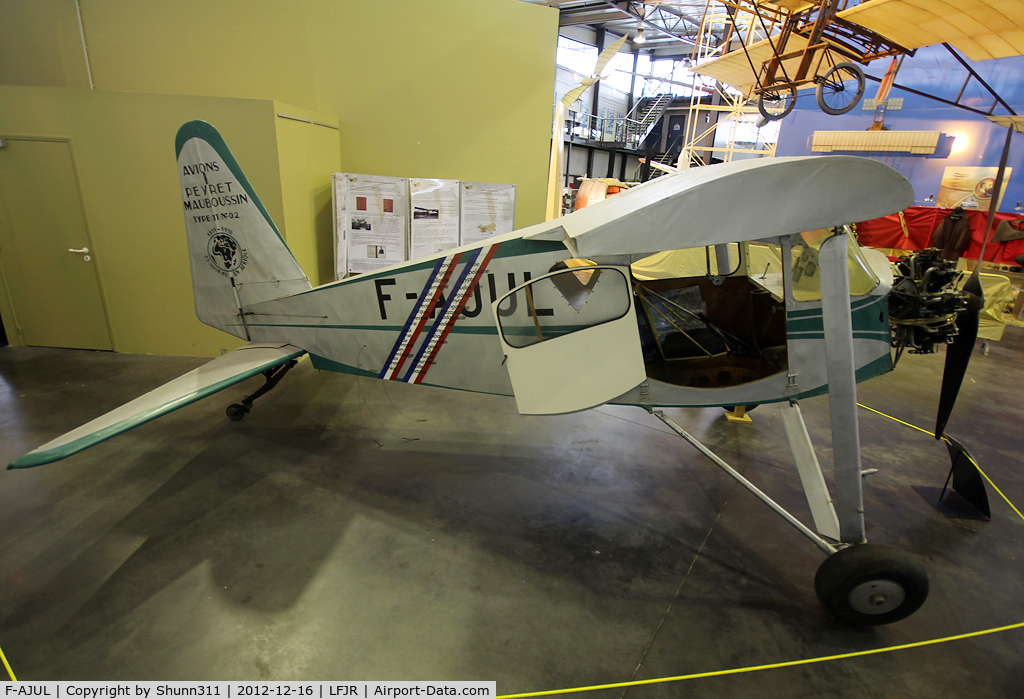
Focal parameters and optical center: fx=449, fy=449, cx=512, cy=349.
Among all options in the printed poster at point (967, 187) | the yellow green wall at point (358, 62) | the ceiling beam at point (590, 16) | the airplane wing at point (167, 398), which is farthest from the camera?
the ceiling beam at point (590, 16)

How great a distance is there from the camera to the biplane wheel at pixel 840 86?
784 cm

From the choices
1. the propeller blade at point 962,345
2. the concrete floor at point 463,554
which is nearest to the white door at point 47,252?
the concrete floor at point 463,554

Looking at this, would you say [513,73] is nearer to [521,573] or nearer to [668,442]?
[668,442]

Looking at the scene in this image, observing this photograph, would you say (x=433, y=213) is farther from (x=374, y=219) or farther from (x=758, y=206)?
(x=758, y=206)

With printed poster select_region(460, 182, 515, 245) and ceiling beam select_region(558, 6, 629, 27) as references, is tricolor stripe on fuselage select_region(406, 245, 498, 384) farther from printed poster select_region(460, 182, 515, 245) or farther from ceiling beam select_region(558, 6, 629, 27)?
ceiling beam select_region(558, 6, 629, 27)

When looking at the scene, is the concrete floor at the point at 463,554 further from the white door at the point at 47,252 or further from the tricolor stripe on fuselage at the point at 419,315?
the white door at the point at 47,252

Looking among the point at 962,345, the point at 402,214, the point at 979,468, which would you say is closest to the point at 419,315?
the point at 402,214

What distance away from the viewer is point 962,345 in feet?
10.6

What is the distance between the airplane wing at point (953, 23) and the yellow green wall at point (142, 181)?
9.01 metres

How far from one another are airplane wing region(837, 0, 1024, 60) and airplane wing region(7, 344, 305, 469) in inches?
375

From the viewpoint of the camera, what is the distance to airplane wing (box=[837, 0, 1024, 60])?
604 centimetres

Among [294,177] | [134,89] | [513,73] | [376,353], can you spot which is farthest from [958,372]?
[134,89]

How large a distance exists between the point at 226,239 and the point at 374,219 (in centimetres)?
271

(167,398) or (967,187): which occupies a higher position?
(967,187)
